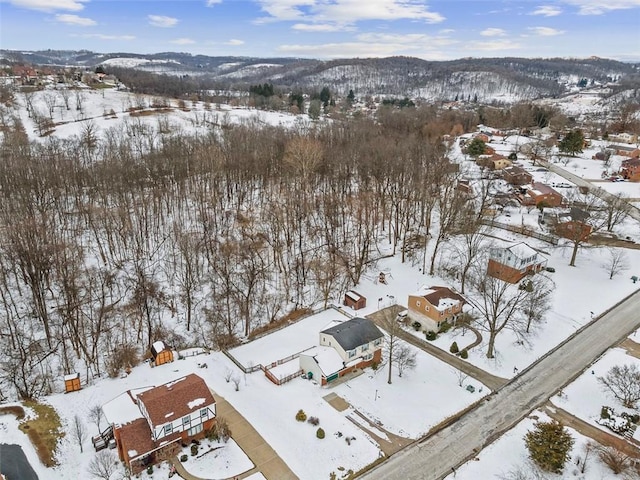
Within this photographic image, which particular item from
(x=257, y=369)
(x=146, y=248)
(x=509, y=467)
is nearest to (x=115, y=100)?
(x=146, y=248)

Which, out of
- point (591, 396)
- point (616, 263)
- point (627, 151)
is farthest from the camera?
point (627, 151)

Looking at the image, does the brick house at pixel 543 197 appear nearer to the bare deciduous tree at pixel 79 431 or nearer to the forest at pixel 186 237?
the forest at pixel 186 237

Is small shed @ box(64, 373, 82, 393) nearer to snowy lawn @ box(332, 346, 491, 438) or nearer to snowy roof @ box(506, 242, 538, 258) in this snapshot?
snowy lawn @ box(332, 346, 491, 438)

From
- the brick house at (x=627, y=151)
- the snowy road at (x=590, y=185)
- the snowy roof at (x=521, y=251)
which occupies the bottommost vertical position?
the snowy roof at (x=521, y=251)

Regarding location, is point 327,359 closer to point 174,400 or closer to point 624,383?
point 174,400

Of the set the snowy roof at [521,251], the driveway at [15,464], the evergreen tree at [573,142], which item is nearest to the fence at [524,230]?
the snowy roof at [521,251]

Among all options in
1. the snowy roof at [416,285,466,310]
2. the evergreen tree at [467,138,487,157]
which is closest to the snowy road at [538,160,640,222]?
the evergreen tree at [467,138,487,157]

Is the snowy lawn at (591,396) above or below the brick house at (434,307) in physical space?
below

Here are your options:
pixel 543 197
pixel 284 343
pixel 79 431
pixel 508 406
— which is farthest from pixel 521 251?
pixel 79 431
